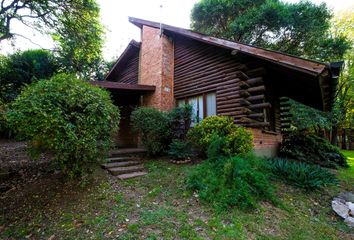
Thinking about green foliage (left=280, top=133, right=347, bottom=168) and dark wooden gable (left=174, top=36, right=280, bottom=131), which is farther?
green foliage (left=280, top=133, right=347, bottom=168)

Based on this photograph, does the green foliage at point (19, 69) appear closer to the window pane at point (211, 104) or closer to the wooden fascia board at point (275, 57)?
the window pane at point (211, 104)

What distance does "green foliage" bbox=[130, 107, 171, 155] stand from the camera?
7397 mm

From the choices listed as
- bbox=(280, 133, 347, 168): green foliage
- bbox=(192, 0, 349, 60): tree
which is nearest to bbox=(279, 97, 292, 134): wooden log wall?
bbox=(280, 133, 347, 168): green foliage

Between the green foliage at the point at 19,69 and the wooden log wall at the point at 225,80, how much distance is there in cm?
861

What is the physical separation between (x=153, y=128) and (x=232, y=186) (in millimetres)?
3890

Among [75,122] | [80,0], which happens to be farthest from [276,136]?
[80,0]

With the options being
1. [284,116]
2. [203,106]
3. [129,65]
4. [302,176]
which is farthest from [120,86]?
[284,116]

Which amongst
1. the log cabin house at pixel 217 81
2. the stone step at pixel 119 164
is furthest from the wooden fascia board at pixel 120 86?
the stone step at pixel 119 164

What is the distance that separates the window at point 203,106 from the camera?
8.46m

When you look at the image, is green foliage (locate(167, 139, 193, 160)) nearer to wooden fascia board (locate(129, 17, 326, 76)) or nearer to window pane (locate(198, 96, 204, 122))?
window pane (locate(198, 96, 204, 122))

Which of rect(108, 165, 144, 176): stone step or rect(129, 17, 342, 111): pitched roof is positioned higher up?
rect(129, 17, 342, 111): pitched roof

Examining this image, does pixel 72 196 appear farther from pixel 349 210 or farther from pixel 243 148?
pixel 349 210

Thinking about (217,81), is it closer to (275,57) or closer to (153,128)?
(275,57)

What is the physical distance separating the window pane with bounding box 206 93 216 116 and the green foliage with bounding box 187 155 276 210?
12.6 ft
